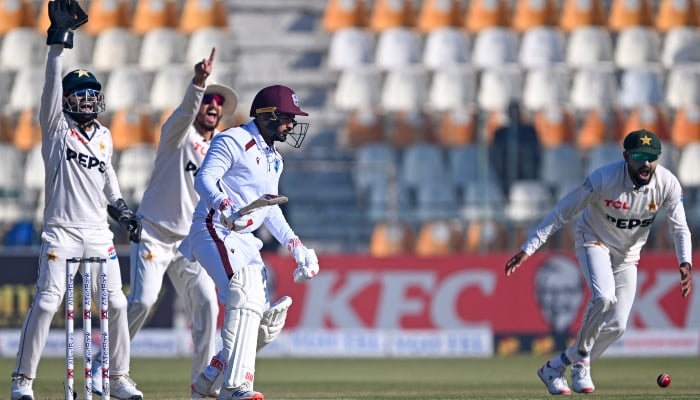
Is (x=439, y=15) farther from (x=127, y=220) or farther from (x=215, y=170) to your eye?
(x=215, y=170)

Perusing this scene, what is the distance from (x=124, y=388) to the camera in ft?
29.9

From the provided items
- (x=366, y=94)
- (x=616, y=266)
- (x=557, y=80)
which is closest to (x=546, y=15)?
(x=557, y=80)

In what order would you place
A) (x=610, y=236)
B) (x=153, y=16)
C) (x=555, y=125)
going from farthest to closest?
(x=153, y=16) < (x=555, y=125) < (x=610, y=236)

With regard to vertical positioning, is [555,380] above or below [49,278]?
below

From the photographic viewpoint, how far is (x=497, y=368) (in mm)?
14875

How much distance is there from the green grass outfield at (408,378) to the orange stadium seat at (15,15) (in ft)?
28.8

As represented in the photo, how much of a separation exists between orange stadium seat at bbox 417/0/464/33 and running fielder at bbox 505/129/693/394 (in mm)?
12690

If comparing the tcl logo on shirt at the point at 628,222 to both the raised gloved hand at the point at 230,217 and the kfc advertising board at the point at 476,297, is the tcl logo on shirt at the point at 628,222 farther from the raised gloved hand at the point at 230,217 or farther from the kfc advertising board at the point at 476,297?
the kfc advertising board at the point at 476,297

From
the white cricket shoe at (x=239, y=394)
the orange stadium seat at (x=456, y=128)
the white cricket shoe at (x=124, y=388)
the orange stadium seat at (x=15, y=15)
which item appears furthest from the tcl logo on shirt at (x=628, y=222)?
the orange stadium seat at (x=15, y=15)


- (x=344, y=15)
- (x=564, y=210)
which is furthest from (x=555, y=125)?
(x=564, y=210)

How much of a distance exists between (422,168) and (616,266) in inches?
360

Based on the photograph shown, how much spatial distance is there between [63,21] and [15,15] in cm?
1619

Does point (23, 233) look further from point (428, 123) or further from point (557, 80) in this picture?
point (557, 80)

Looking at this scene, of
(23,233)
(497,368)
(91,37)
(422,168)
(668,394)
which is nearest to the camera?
(668,394)
